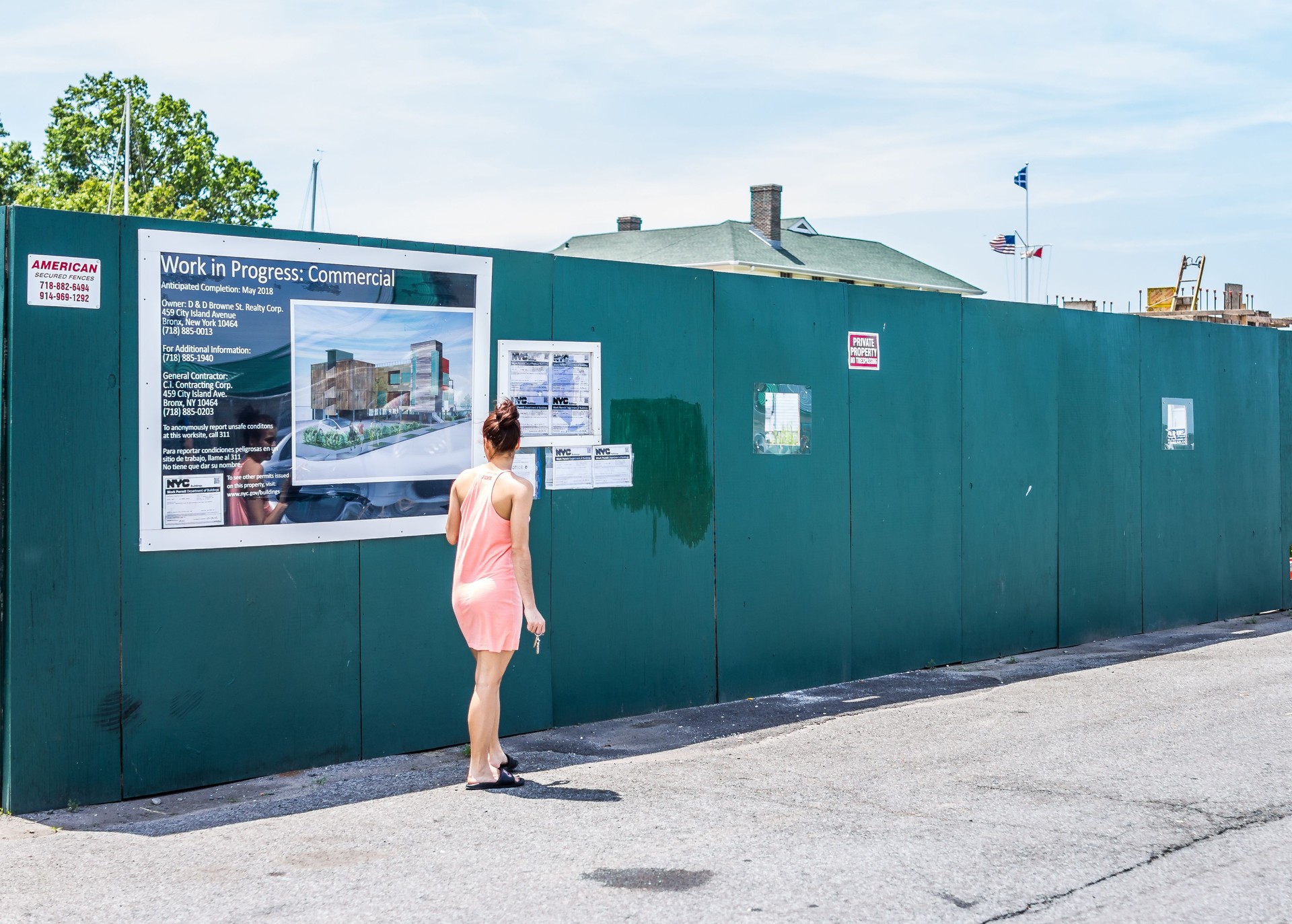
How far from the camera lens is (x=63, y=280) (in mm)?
6023

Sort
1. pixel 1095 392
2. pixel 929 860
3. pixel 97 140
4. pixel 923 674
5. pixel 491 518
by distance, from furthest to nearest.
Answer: pixel 97 140 < pixel 1095 392 < pixel 923 674 < pixel 491 518 < pixel 929 860

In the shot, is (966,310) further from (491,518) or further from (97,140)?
(97,140)

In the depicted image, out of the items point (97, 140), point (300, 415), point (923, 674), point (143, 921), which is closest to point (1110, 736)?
point (923, 674)

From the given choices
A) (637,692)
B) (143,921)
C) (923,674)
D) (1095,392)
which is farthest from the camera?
(1095,392)

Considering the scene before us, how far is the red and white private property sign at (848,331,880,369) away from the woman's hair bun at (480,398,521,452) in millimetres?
3544

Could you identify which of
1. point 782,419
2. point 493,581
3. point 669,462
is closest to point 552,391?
point 669,462

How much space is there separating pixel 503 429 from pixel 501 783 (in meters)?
1.70

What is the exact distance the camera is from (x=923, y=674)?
9.78m

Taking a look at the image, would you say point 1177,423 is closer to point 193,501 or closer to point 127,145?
point 193,501

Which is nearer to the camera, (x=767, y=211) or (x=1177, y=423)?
(x=1177, y=423)

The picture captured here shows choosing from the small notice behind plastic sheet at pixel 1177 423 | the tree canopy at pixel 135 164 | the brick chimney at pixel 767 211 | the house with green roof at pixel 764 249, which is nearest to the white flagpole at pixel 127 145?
the tree canopy at pixel 135 164

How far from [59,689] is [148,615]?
497 mm

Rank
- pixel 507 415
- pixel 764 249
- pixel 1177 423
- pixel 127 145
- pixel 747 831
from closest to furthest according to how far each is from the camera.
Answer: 1. pixel 747 831
2. pixel 507 415
3. pixel 1177 423
4. pixel 127 145
5. pixel 764 249

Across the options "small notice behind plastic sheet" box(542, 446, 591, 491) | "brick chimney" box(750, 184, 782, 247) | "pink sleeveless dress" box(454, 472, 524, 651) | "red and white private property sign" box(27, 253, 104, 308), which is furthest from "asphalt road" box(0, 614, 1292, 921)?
"brick chimney" box(750, 184, 782, 247)
